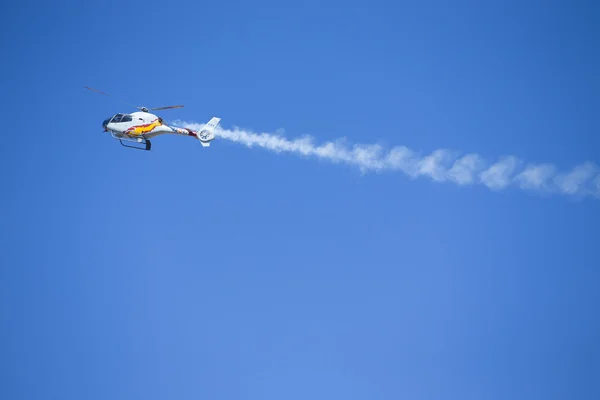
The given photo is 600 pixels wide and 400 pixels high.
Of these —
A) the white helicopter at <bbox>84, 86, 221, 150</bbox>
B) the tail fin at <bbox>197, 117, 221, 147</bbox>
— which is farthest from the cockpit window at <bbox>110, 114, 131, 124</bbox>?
the tail fin at <bbox>197, 117, 221, 147</bbox>

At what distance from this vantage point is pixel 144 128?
4312 centimetres

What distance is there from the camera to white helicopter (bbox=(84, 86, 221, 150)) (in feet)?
141

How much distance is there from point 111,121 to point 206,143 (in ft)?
20.4

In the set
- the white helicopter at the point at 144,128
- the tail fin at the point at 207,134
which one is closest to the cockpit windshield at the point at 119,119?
the white helicopter at the point at 144,128

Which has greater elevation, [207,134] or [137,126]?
[207,134]

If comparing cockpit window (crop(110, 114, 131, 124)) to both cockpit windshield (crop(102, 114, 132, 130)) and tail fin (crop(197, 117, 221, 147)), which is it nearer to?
cockpit windshield (crop(102, 114, 132, 130))

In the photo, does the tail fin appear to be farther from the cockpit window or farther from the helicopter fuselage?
the cockpit window

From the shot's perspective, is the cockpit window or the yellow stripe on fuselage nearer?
the yellow stripe on fuselage

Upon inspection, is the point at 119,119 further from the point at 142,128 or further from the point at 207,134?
the point at 207,134

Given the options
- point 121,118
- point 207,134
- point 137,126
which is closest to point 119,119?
point 121,118

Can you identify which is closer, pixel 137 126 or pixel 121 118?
pixel 137 126

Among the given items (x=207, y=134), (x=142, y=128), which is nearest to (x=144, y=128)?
(x=142, y=128)

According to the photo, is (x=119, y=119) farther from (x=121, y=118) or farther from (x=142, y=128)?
(x=142, y=128)

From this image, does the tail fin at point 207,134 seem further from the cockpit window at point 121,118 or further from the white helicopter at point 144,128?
the cockpit window at point 121,118
